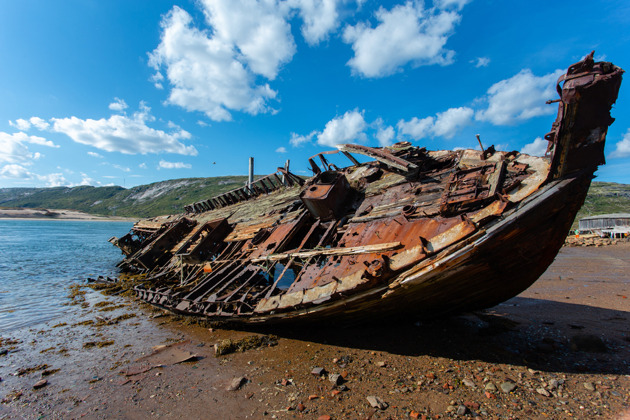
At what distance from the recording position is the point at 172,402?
4422mm

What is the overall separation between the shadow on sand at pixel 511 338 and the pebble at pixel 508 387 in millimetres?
790

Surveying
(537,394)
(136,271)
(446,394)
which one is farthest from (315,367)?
(136,271)

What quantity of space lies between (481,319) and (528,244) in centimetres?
399

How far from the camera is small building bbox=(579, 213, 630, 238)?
34.5 m

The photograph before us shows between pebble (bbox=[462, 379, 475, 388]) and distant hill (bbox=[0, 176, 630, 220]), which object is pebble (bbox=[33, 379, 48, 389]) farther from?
distant hill (bbox=[0, 176, 630, 220])

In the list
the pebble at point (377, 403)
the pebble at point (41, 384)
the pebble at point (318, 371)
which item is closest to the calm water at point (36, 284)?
the pebble at point (41, 384)

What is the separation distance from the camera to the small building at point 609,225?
34531 mm

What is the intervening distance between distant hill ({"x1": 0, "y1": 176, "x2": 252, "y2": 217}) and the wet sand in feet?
Result: 416

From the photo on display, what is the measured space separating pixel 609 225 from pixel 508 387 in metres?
47.3

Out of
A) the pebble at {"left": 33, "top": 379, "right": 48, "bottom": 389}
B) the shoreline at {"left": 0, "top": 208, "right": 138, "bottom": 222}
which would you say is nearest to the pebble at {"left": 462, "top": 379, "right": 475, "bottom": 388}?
the pebble at {"left": 33, "top": 379, "right": 48, "bottom": 389}

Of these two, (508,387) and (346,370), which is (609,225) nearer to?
(508,387)

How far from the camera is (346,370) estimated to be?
499 cm

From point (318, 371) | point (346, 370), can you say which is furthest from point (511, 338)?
point (318, 371)

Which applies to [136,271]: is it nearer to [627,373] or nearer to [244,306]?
[244,306]
